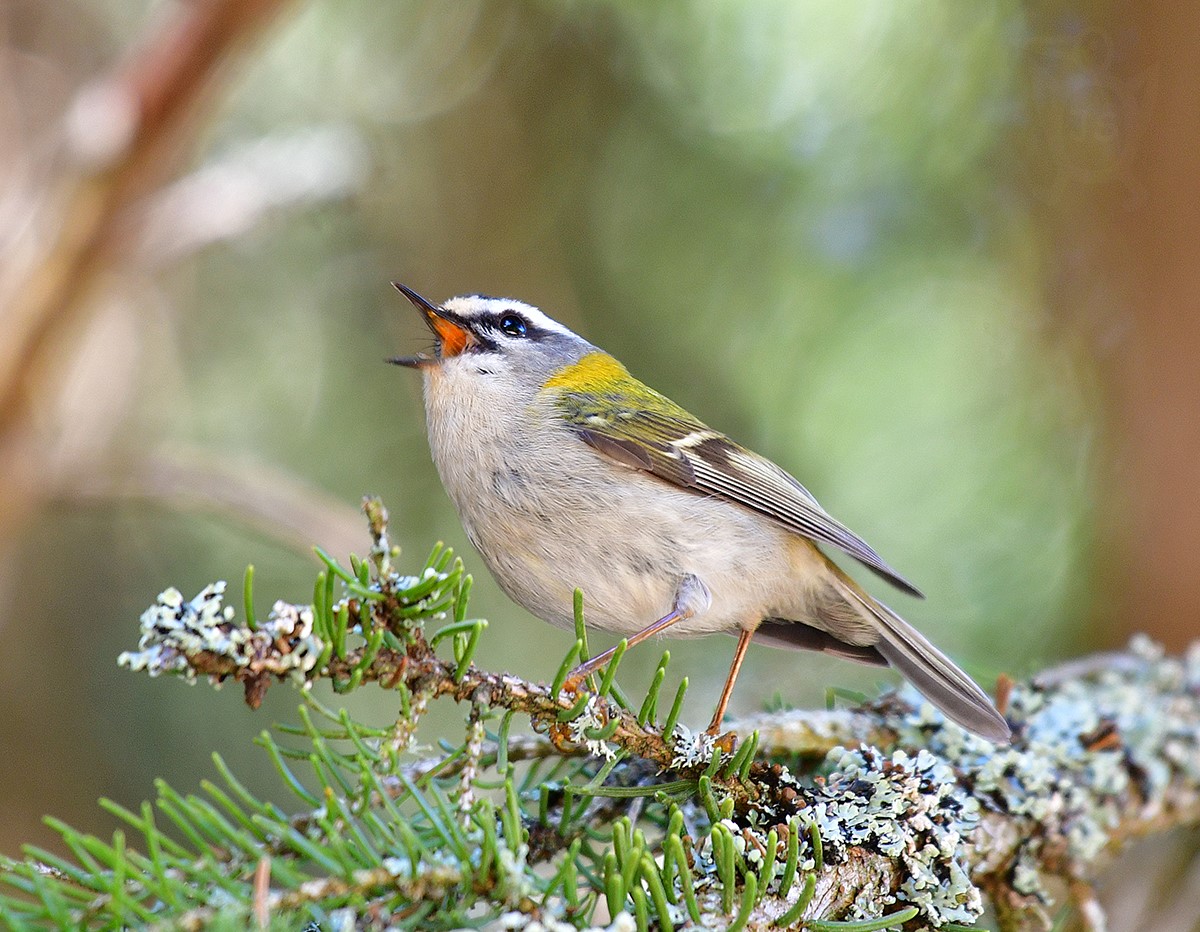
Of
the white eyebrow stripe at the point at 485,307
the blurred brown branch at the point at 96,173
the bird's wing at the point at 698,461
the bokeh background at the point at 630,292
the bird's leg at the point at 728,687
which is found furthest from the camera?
the bokeh background at the point at 630,292

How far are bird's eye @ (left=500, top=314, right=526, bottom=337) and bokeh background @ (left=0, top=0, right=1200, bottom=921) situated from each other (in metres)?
0.65

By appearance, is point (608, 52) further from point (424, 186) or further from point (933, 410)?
point (933, 410)

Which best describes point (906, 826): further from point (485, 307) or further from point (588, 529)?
point (485, 307)

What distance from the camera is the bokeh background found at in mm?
2453

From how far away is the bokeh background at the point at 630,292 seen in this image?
8.05 feet

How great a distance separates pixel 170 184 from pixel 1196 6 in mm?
2860

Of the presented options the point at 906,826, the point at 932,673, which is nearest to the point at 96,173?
the point at 932,673

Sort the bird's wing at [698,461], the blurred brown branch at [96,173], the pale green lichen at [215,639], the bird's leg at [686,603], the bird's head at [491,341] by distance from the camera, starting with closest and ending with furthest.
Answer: the pale green lichen at [215,639]
the bird's leg at [686,603]
the bird's wing at [698,461]
the bird's head at [491,341]
the blurred brown branch at [96,173]

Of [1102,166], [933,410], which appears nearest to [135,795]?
[933,410]

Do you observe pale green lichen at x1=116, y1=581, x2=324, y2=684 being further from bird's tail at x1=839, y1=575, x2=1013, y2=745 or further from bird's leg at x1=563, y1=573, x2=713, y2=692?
bird's tail at x1=839, y1=575, x2=1013, y2=745

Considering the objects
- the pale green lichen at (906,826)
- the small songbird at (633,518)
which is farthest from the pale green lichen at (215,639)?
the small songbird at (633,518)

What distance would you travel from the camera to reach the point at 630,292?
117 inches

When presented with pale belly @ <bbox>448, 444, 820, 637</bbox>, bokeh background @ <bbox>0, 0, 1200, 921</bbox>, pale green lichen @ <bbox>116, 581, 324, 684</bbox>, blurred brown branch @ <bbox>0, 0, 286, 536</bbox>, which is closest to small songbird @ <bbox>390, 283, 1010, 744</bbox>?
pale belly @ <bbox>448, 444, 820, 637</bbox>

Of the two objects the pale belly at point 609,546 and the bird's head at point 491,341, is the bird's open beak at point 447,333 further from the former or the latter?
the pale belly at point 609,546
